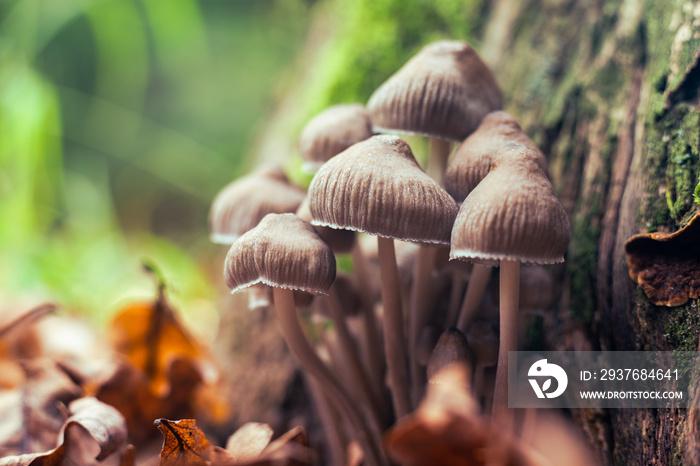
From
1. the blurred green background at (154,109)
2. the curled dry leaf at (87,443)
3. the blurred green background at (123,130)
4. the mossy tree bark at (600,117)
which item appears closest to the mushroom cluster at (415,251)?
the mossy tree bark at (600,117)

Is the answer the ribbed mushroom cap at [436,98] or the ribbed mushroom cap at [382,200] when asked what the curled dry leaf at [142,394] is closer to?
the ribbed mushroom cap at [382,200]

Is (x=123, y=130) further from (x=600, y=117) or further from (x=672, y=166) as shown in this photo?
(x=672, y=166)

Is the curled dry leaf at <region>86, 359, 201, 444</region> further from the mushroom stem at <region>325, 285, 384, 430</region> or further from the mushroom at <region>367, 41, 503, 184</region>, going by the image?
the mushroom at <region>367, 41, 503, 184</region>

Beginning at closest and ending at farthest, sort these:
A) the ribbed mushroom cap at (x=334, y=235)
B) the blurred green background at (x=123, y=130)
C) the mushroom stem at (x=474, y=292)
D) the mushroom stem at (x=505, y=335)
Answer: the mushroom stem at (x=505, y=335), the mushroom stem at (x=474, y=292), the ribbed mushroom cap at (x=334, y=235), the blurred green background at (x=123, y=130)

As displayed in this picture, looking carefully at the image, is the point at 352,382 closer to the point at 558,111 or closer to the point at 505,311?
the point at 505,311

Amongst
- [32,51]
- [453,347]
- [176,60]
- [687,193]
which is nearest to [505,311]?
[453,347]

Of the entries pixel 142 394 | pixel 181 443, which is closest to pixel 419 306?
pixel 181 443
